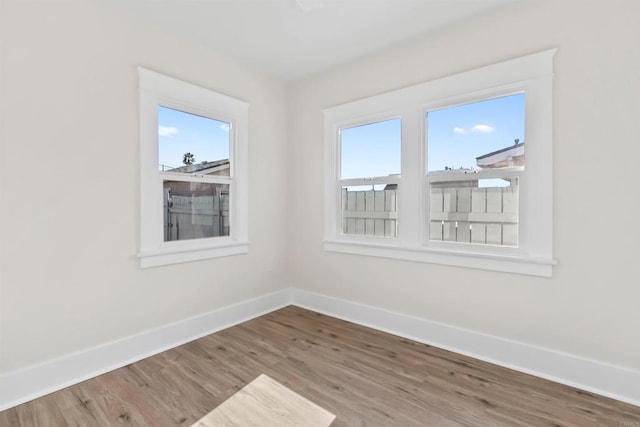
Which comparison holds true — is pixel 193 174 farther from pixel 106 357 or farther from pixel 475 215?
pixel 475 215

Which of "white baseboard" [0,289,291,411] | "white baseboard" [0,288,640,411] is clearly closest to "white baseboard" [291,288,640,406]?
"white baseboard" [0,288,640,411]

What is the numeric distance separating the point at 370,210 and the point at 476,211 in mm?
991

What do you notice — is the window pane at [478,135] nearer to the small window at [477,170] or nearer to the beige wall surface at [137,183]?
the small window at [477,170]

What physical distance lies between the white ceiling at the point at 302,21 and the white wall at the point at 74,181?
240 millimetres

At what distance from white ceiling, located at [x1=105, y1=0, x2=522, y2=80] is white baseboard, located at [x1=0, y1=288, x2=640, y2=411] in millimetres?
2495

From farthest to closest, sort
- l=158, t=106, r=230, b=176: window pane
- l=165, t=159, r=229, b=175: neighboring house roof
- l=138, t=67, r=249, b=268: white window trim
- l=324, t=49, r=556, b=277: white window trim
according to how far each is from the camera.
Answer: l=165, t=159, r=229, b=175: neighboring house roof
l=158, t=106, r=230, b=176: window pane
l=138, t=67, r=249, b=268: white window trim
l=324, t=49, r=556, b=277: white window trim

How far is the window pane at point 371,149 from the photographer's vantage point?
9.45 feet

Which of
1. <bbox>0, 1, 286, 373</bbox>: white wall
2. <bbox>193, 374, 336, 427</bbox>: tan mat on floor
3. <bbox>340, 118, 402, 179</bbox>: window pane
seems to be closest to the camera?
<bbox>193, 374, 336, 427</bbox>: tan mat on floor

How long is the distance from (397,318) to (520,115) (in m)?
1.97

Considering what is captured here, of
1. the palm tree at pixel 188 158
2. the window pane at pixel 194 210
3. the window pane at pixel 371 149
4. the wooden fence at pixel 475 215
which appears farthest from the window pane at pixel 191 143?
the wooden fence at pixel 475 215

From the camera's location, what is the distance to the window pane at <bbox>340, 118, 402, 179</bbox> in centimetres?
288

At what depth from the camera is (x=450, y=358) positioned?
2334mm

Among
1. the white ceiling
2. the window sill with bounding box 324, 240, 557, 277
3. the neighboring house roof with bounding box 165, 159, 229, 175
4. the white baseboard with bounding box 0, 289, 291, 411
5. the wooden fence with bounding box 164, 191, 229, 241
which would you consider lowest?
the white baseboard with bounding box 0, 289, 291, 411

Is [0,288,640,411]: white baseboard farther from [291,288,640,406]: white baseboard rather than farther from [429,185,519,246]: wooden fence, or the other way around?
[429,185,519,246]: wooden fence
